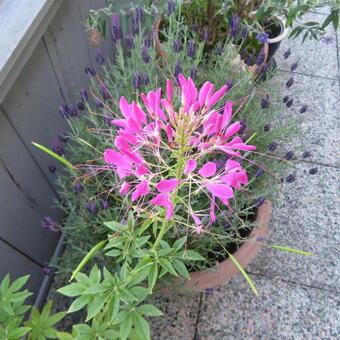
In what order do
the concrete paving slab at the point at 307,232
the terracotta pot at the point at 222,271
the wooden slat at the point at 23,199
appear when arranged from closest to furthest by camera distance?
the wooden slat at the point at 23,199 → the terracotta pot at the point at 222,271 → the concrete paving slab at the point at 307,232

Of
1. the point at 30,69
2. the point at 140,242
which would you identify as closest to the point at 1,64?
the point at 30,69

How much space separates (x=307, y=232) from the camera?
5.47 ft

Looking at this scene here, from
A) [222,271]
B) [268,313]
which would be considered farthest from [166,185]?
[268,313]

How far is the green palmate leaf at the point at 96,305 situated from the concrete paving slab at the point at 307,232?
3.02ft

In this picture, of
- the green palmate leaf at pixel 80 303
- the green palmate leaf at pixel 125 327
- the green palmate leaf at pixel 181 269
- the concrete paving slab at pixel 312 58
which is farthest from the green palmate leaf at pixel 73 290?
the concrete paving slab at pixel 312 58

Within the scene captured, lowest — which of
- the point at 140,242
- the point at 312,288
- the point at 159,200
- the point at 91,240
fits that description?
the point at 312,288

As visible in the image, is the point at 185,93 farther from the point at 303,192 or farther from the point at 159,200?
the point at 303,192

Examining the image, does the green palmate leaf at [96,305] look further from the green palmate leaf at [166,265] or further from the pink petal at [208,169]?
the pink petal at [208,169]

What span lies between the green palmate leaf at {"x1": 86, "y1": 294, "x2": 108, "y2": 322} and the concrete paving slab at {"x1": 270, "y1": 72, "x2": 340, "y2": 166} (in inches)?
54.2

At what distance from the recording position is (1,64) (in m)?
0.95

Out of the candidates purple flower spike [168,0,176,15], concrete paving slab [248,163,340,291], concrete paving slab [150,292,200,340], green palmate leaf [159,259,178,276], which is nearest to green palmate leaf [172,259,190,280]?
green palmate leaf [159,259,178,276]

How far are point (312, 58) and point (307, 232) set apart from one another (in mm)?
1420

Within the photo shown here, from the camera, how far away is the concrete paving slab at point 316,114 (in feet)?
6.37

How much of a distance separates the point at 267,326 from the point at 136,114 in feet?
3.99
